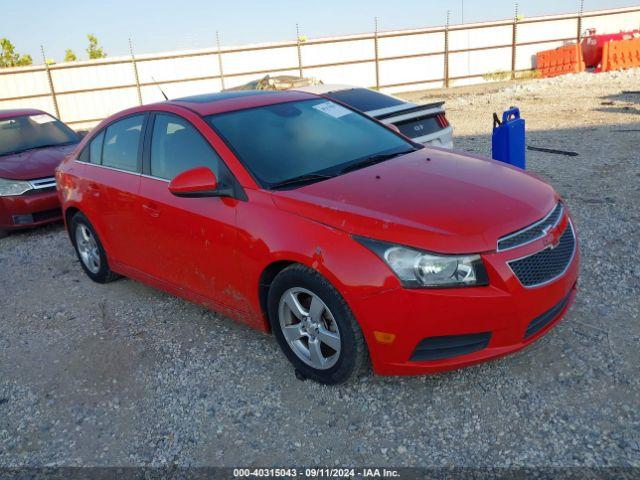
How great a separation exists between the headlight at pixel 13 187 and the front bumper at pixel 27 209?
0.05 m

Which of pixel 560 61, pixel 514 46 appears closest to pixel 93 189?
pixel 560 61

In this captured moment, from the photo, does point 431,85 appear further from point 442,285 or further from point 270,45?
point 442,285

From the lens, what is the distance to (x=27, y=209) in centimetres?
707

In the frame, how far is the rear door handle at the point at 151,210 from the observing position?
407 cm

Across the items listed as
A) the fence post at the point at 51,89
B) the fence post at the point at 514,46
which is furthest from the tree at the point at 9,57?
the fence post at the point at 514,46

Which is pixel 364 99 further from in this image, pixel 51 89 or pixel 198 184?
pixel 51 89

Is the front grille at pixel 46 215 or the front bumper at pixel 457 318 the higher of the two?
the front bumper at pixel 457 318

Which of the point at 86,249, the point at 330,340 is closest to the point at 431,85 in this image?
the point at 86,249

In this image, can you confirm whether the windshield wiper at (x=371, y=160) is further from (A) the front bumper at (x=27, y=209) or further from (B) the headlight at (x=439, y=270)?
(A) the front bumper at (x=27, y=209)

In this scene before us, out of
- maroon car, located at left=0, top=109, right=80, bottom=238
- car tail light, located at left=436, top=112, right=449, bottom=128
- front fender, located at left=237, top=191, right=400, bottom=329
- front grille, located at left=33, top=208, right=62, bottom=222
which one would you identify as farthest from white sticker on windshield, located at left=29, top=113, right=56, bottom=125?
front fender, located at left=237, top=191, right=400, bottom=329

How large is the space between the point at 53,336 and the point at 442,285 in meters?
3.20

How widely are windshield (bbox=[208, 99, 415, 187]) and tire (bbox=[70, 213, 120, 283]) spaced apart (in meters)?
1.94

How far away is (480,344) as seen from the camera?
288cm

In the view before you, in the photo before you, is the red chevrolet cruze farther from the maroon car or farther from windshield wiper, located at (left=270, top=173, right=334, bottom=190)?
the maroon car
